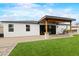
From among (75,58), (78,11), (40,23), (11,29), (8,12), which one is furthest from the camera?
(40,23)

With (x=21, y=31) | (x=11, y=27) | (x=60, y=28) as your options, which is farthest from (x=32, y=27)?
(x=60, y=28)

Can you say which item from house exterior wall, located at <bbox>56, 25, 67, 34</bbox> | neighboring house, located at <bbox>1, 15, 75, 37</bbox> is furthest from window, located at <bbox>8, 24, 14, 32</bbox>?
house exterior wall, located at <bbox>56, 25, 67, 34</bbox>

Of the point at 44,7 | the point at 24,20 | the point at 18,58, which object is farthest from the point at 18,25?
the point at 18,58

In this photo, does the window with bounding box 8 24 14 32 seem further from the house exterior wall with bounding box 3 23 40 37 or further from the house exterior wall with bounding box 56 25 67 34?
the house exterior wall with bounding box 56 25 67 34

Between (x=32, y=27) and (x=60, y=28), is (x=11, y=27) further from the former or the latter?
Result: (x=60, y=28)

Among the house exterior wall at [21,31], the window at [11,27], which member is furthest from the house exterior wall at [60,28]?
the window at [11,27]

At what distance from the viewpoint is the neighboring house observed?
20619 millimetres

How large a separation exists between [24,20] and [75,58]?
568 inches

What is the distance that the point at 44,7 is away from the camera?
18.3 m

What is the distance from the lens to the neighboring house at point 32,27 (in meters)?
20.6

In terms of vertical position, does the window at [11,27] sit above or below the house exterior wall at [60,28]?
above

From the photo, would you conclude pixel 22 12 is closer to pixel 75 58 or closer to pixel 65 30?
pixel 65 30

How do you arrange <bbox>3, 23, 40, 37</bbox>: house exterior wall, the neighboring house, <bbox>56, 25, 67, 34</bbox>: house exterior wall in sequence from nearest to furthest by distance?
the neighboring house → <bbox>3, 23, 40, 37</bbox>: house exterior wall → <bbox>56, 25, 67, 34</bbox>: house exterior wall

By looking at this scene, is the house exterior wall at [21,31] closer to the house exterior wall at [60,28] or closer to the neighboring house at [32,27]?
the neighboring house at [32,27]
